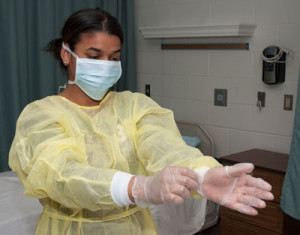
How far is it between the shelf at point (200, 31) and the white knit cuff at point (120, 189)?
2.14 m

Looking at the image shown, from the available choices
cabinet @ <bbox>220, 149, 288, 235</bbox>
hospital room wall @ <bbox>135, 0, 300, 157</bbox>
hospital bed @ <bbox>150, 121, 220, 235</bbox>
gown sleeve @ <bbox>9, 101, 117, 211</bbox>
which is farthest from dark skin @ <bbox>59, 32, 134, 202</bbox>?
hospital room wall @ <bbox>135, 0, 300, 157</bbox>

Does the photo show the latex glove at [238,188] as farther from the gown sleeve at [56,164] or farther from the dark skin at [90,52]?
the dark skin at [90,52]

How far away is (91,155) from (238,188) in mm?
504

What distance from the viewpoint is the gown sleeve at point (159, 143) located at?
127 cm

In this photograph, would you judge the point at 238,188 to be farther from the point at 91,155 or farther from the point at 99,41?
the point at 99,41

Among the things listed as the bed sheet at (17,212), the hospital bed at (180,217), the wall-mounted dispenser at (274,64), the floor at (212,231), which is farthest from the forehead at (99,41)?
the floor at (212,231)

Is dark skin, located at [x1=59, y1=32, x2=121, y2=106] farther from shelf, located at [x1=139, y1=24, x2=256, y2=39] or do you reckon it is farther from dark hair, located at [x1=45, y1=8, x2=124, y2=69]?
shelf, located at [x1=139, y1=24, x2=256, y2=39]

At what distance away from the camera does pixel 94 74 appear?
4.95 feet

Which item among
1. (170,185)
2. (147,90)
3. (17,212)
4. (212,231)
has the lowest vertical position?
(212,231)

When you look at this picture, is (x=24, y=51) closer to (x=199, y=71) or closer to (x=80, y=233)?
(x=199, y=71)

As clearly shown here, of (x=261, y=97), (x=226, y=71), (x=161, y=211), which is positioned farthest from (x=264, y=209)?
(x=226, y=71)

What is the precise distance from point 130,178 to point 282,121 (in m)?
2.13

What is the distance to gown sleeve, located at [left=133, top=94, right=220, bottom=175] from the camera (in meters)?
1.27

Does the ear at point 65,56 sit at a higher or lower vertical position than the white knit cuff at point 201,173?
higher
